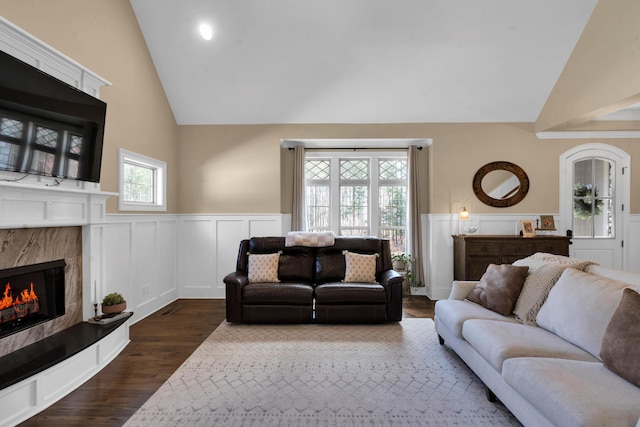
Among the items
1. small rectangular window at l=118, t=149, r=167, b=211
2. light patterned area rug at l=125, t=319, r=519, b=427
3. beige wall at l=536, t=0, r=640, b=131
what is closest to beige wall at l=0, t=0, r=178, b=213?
small rectangular window at l=118, t=149, r=167, b=211

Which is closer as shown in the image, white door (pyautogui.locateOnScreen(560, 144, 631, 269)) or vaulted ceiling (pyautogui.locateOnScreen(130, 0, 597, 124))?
vaulted ceiling (pyautogui.locateOnScreen(130, 0, 597, 124))

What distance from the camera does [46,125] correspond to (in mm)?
2508

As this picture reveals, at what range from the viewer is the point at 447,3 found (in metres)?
3.79

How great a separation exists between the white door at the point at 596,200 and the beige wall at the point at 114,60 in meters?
6.16

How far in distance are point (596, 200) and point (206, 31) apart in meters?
6.24

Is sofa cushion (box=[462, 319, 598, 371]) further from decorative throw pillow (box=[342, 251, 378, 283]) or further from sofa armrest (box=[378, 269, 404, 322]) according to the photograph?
decorative throw pillow (box=[342, 251, 378, 283])

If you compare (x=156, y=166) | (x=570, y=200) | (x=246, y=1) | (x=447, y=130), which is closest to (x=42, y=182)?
(x=156, y=166)

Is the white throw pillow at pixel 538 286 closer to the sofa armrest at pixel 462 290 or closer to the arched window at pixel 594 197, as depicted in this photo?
the sofa armrest at pixel 462 290

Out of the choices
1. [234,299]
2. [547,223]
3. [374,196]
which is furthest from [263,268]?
[547,223]

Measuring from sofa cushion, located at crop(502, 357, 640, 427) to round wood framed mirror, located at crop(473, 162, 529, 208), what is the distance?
3.69m

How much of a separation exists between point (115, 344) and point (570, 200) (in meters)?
6.42

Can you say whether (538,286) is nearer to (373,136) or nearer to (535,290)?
(535,290)

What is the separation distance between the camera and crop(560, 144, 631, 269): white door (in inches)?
203

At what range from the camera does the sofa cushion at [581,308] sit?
2.01 meters
